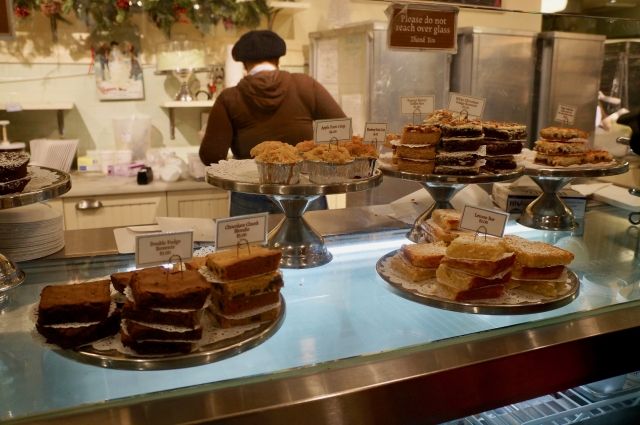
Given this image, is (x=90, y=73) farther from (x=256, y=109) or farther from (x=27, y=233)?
(x=27, y=233)

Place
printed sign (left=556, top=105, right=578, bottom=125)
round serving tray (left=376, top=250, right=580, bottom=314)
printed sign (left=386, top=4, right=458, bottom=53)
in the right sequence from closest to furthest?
round serving tray (left=376, top=250, right=580, bottom=314) < printed sign (left=386, top=4, right=458, bottom=53) < printed sign (left=556, top=105, right=578, bottom=125)

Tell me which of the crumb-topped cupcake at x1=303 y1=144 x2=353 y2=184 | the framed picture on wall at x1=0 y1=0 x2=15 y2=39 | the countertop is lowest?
the countertop

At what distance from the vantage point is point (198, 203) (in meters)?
4.03

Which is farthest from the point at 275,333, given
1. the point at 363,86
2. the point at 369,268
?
the point at 363,86

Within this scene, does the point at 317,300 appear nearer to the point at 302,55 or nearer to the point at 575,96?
the point at 302,55

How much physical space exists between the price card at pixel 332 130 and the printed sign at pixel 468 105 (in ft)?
1.53

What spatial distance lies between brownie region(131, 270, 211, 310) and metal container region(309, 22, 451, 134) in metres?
2.89

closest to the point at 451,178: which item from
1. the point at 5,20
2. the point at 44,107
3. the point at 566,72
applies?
the point at 5,20

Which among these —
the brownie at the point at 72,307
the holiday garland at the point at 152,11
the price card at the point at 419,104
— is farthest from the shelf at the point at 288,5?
the brownie at the point at 72,307

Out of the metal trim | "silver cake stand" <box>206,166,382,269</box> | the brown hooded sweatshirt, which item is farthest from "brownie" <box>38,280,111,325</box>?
→ the brown hooded sweatshirt

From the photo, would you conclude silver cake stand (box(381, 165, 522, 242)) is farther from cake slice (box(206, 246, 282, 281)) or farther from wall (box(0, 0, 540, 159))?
wall (box(0, 0, 540, 159))

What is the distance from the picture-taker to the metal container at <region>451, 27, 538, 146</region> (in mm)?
4363

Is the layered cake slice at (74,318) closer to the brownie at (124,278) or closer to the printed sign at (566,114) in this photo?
the brownie at (124,278)

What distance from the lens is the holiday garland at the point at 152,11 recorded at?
3947 mm
